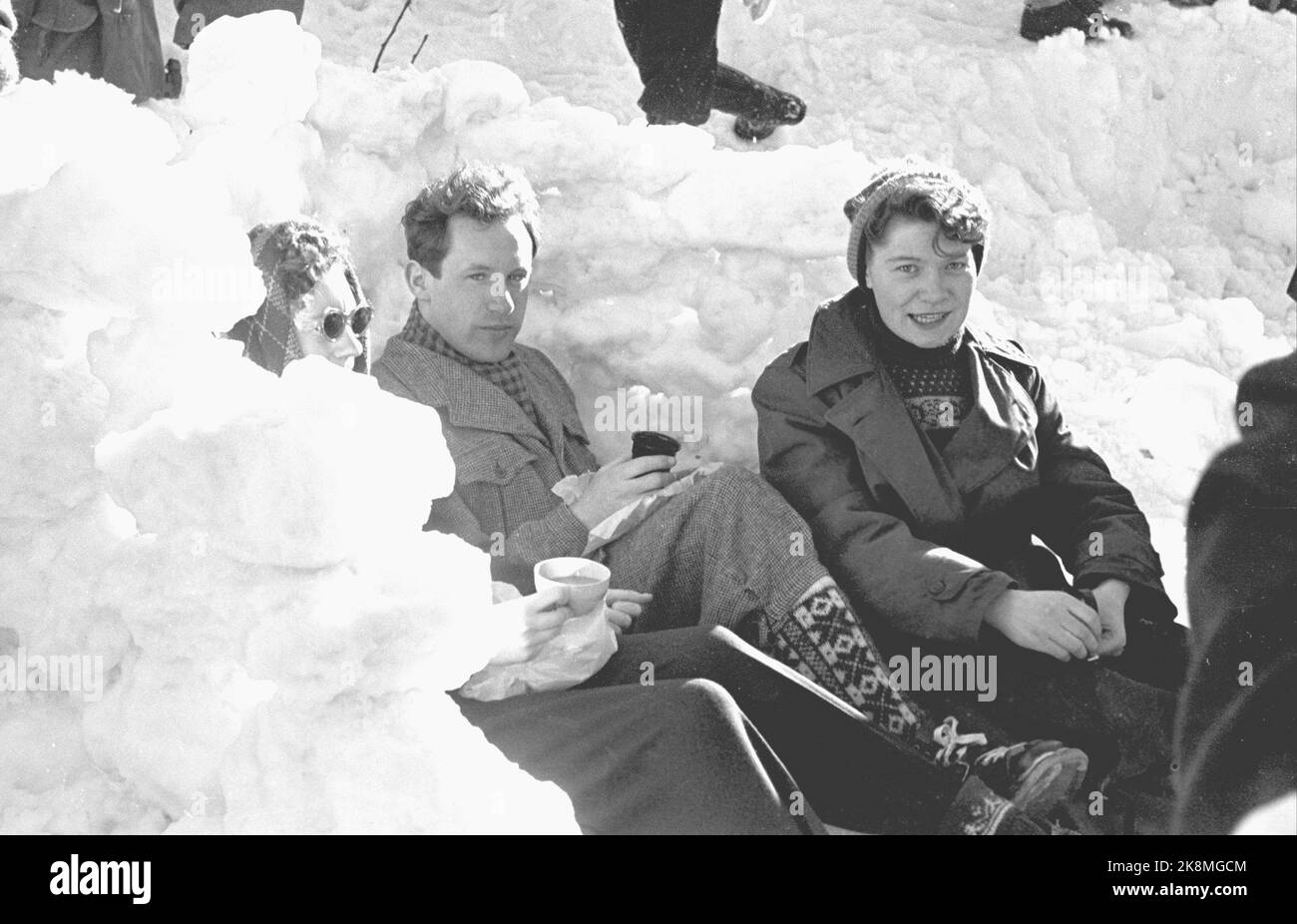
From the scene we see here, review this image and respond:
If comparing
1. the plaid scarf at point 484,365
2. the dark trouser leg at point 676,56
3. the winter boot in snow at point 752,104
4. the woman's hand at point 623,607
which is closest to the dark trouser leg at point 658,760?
the woman's hand at point 623,607

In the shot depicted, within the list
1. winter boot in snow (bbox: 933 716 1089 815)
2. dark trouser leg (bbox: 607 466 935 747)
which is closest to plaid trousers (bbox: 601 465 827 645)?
dark trouser leg (bbox: 607 466 935 747)

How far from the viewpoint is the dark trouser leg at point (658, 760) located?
2197 mm

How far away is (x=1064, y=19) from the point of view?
5742 mm

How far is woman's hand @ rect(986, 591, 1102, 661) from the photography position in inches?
102

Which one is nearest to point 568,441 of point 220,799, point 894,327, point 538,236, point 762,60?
point 538,236

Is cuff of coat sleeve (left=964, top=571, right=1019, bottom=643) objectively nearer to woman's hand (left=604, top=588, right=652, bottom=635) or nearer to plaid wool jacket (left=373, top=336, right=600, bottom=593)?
woman's hand (left=604, top=588, right=652, bottom=635)

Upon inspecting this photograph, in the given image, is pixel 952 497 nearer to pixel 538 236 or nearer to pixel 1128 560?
pixel 1128 560

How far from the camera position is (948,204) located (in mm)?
2822

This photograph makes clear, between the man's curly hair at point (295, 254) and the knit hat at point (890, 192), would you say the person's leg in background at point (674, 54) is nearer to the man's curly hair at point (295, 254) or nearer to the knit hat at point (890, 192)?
the knit hat at point (890, 192)

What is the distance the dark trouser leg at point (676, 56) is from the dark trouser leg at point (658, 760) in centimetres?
291

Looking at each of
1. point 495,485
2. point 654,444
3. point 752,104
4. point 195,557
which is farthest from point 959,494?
point 752,104

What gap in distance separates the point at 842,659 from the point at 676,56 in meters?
2.77

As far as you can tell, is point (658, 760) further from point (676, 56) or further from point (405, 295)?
point (676, 56)

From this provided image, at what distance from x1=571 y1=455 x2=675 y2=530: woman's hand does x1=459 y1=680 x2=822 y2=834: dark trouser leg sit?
1.47 feet
